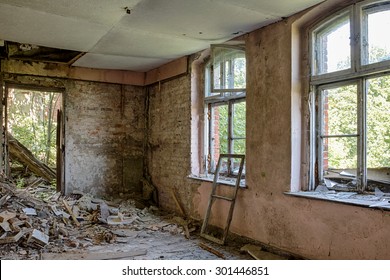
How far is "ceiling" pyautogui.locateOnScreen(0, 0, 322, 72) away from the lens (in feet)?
11.4

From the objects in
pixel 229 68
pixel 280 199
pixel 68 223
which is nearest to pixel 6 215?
pixel 68 223

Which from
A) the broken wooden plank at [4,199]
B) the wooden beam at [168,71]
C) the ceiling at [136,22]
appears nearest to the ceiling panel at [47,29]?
the ceiling at [136,22]

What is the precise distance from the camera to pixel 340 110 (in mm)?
3609

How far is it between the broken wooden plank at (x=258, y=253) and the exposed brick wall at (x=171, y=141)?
1628 mm

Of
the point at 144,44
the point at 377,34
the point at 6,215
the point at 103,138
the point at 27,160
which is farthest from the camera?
the point at 27,160

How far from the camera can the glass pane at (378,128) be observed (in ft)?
10.5

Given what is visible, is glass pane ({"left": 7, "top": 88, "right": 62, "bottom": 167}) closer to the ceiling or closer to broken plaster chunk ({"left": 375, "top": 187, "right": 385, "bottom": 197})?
the ceiling

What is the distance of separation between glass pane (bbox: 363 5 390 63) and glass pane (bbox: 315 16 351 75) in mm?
204

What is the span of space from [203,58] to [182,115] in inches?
41.4

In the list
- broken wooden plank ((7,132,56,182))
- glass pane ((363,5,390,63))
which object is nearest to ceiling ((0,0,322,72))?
glass pane ((363,5,390,63))

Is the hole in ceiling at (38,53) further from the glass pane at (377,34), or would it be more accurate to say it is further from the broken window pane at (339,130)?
the glass pane at (377,34)

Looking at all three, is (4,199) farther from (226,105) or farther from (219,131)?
(226,105)

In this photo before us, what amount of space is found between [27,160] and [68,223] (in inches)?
187
